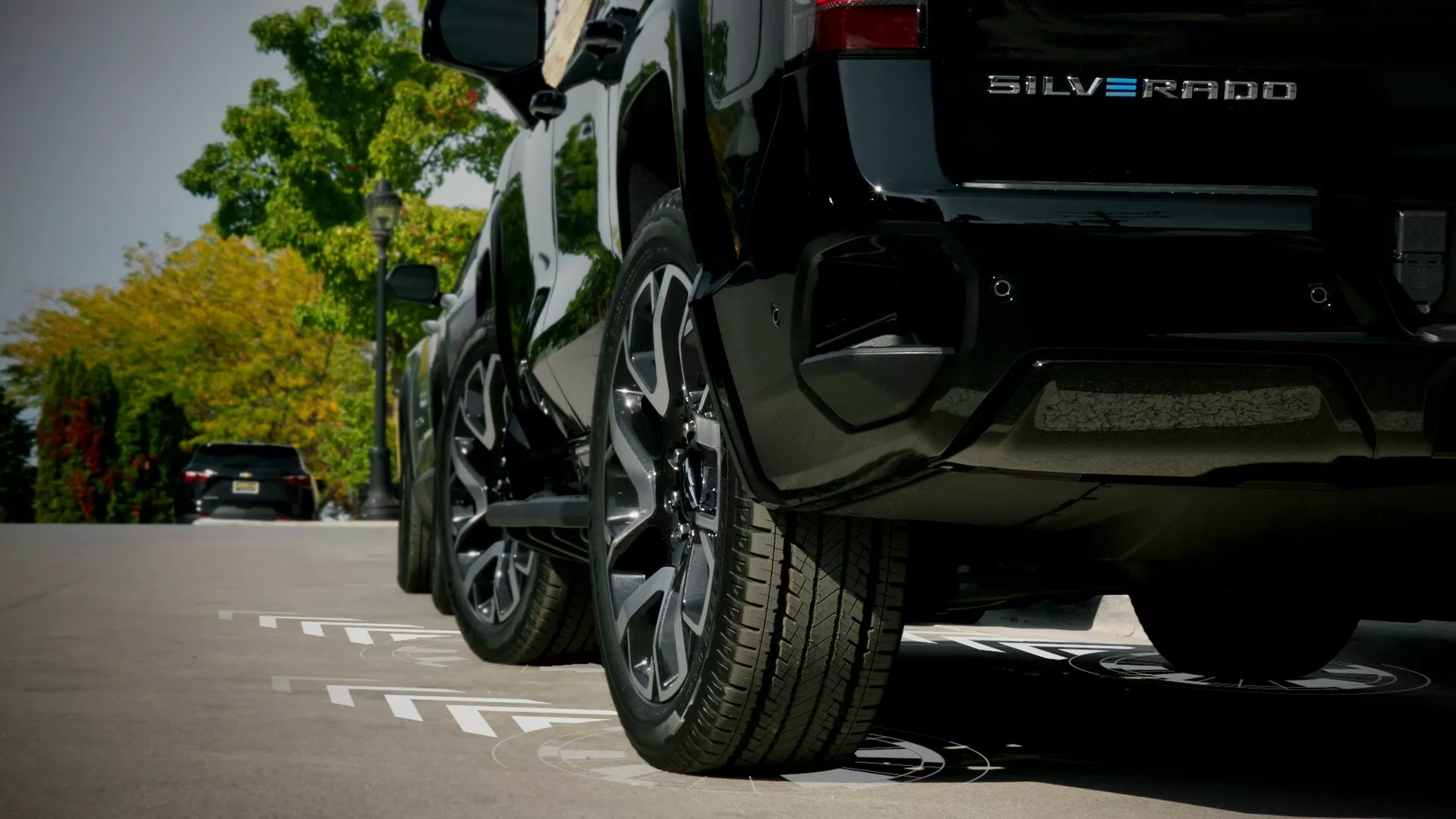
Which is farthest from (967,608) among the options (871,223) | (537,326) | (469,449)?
(469,449)

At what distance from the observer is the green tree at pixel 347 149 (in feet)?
94.1

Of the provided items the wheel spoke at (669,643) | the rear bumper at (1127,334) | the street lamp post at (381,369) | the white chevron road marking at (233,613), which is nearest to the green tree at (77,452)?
the street lamp post at (381,369)

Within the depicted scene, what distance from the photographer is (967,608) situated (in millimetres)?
3518

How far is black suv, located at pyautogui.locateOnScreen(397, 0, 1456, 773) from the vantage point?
259cm

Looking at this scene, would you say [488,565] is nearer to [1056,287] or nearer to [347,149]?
[1056,287]

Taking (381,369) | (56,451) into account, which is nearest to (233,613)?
(381,369)

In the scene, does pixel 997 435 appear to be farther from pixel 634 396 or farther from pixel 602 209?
pixel 602 209

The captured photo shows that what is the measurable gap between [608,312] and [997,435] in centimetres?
154

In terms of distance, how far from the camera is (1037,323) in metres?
2.59

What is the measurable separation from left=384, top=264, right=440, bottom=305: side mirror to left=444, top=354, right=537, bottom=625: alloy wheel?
2005 millimetres

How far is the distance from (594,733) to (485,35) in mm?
2086

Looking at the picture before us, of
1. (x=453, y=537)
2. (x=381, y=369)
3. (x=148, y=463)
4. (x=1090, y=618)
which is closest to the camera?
(x=453, y=537)

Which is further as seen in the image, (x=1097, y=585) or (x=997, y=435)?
(x=1097, y=585)

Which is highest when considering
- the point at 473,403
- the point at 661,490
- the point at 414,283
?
the point at 414,283
